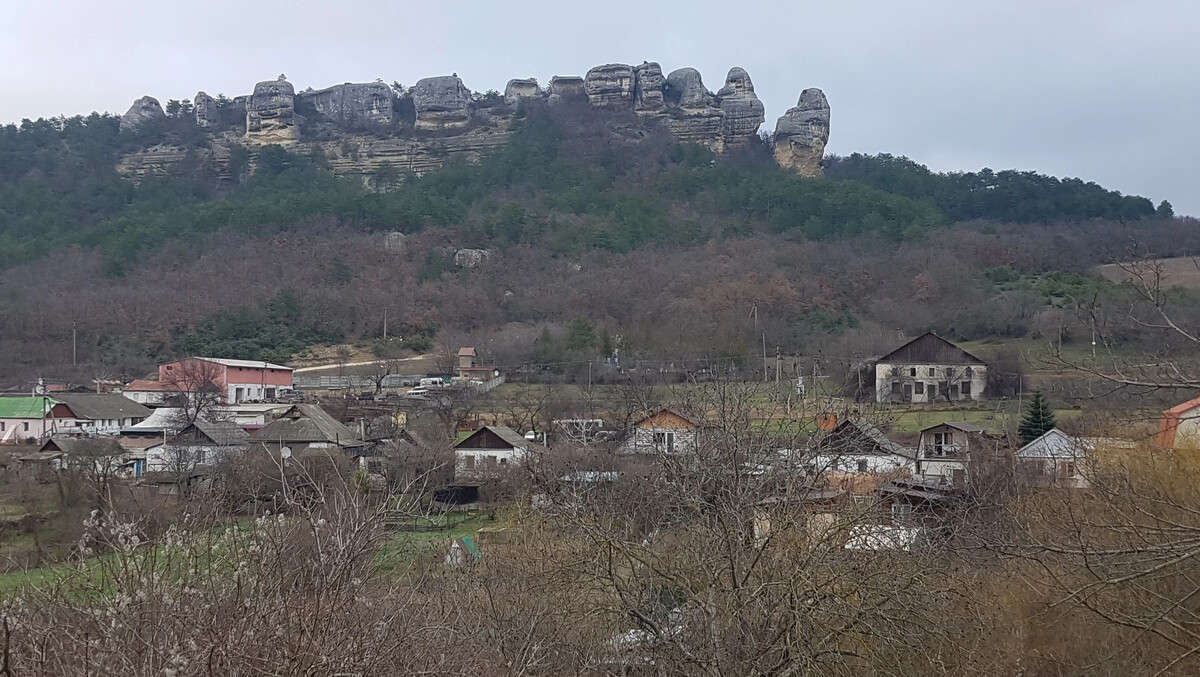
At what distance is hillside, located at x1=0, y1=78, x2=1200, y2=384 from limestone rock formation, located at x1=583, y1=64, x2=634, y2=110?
260cm

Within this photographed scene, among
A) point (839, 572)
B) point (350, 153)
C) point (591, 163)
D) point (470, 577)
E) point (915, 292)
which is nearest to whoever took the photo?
point (839, 572)

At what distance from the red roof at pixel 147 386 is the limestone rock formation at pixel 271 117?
177ft

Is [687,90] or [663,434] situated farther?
[687,90]

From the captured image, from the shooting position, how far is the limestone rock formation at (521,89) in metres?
96.9

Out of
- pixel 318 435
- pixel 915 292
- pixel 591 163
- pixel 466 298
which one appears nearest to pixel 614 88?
pixel 591 163

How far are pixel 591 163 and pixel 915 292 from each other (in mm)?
37451

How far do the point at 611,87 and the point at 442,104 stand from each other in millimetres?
16656

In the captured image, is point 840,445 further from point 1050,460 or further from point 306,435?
point 306,435

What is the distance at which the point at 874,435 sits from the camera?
445 inches

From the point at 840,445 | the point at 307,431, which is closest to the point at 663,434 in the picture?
the point at 840,445

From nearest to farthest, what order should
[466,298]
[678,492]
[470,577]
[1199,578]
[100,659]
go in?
[100,659] < [678,492] < [1199,578] < [470,577] < [466,298]

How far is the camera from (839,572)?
703cm

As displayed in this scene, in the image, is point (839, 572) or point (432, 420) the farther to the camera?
point (432, 420)

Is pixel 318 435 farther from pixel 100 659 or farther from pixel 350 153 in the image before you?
pixel 350 153
